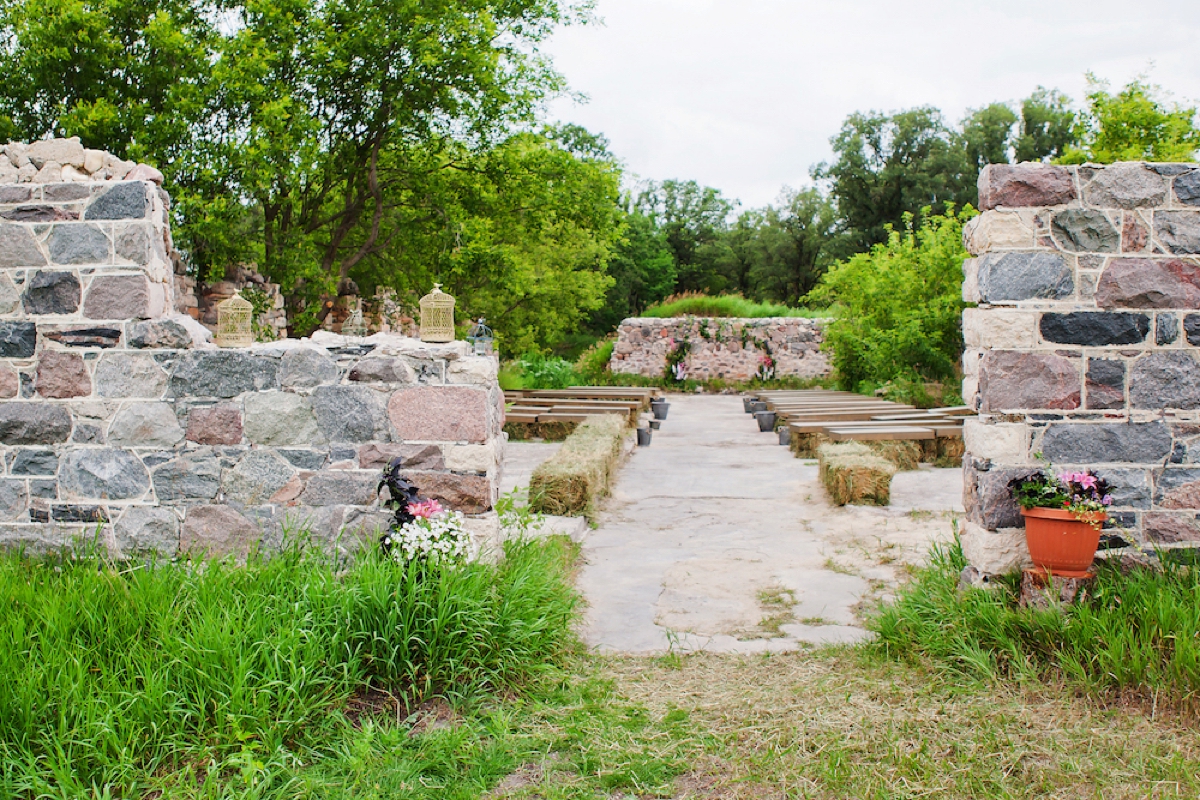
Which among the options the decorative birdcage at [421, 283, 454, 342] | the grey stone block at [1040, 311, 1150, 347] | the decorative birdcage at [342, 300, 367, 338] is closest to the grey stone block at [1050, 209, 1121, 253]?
the grey stone block at [1040, 311, 1150, 347]

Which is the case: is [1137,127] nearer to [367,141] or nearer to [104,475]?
[367,141]

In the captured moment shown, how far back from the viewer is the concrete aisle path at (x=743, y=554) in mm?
4309

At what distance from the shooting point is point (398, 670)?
338 centimetres

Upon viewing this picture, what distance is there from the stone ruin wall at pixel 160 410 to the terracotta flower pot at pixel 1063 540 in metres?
2.48

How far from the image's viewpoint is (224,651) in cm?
305

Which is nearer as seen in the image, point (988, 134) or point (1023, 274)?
point (1023, 274)

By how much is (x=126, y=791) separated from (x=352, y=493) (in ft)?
5.73

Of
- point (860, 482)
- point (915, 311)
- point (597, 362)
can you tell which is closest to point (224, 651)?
point (860, 482)

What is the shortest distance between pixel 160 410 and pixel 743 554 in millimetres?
3597

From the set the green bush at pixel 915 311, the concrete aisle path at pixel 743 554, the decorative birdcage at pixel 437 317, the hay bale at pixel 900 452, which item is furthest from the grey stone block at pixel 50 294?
the green bush at pixel 915 311

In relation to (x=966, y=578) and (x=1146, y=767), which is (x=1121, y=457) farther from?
(x=1146, y=767)

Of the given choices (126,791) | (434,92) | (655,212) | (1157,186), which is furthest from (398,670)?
(655,212)

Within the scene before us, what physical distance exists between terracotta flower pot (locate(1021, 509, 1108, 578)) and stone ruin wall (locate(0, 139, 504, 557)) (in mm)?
2482

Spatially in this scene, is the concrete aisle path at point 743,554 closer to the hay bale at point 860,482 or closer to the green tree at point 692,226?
the hay bale at point 860,482
